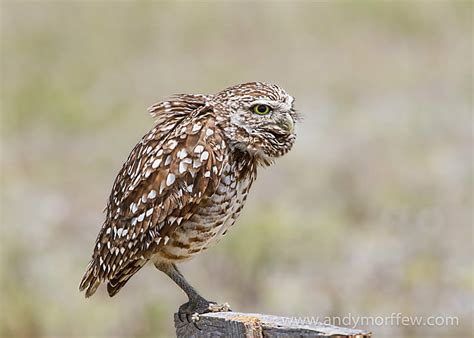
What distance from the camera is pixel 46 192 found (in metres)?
15.8

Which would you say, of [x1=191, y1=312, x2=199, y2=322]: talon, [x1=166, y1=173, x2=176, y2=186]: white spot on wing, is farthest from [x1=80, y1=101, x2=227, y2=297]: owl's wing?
[x1=191, y1=312, x2=199, y2=322]: talon

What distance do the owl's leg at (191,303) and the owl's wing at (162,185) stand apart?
0.30m

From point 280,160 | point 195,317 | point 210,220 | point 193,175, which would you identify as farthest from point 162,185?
point 280,160

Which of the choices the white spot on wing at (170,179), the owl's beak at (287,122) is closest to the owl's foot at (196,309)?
the white spot on wing at (170,179)

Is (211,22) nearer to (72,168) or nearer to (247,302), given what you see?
(72,168)

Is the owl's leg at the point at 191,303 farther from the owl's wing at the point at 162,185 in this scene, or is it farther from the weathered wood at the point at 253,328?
the owl's wing at the point at 162,185

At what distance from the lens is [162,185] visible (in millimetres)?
5227

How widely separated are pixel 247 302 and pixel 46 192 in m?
5.51

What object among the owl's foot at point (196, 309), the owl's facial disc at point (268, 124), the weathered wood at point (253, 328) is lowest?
the weathered wood at point (253, 328)

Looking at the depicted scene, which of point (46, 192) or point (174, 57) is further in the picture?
point (174, 57)

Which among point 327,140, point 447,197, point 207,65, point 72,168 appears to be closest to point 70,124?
point 72,168

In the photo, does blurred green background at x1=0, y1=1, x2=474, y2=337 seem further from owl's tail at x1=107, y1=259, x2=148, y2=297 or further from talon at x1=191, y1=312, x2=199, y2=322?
talon at x1=191, y1=312, x2=199, y2=322

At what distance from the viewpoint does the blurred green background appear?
1139 cm

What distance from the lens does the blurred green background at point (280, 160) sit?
37.4 feet
